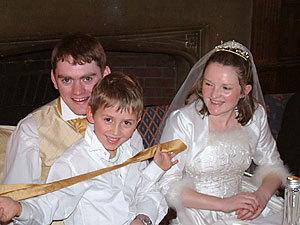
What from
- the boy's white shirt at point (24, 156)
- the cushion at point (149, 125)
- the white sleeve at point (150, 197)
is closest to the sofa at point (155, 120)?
the cushion at point (149, 125)

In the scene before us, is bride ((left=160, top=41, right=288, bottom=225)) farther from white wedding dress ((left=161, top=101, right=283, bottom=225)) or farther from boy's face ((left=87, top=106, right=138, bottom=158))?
boy's face ((left=87, top=106, right=138, bottom=158))

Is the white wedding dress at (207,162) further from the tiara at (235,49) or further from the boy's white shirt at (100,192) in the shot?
the tiara at (235,49)

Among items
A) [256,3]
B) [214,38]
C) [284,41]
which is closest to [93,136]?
[214,38]

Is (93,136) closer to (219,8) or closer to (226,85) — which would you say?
(226,85)

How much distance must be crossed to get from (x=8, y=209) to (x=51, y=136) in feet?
2.07

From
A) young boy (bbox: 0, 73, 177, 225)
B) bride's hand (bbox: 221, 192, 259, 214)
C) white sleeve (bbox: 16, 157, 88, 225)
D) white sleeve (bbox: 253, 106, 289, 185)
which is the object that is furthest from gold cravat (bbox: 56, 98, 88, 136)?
white sleeve (bbox: 253, 106, 289, 185)

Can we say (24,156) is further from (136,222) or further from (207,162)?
(207,162)

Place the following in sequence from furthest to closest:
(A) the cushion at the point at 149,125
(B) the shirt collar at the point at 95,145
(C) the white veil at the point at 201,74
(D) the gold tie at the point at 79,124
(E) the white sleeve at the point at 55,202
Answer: (A) the cushion at the point at 149,125 → (C) the white veil at the point at 201,74 → (D) the gold tie at the point at 79,124 → (B) the shirt collar at the point at 95,145 → (E) the white sleeve at the point at 55,202

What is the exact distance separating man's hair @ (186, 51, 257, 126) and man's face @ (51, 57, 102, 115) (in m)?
0.54

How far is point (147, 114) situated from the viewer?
2.64m

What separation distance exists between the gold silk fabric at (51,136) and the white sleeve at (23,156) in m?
0.03

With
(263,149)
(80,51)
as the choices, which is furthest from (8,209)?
(263,149)

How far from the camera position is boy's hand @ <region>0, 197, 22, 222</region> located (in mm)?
1405

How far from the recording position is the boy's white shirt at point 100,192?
168 cm
